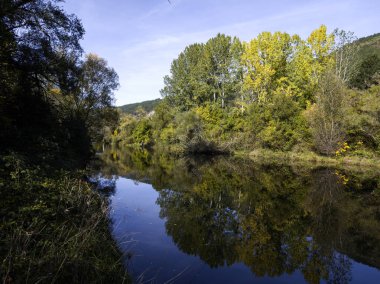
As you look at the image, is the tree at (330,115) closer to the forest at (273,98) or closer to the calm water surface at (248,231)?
the forest at (273,98)

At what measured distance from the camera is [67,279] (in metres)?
4.78

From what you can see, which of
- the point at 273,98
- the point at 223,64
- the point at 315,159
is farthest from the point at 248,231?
the point at 223,64

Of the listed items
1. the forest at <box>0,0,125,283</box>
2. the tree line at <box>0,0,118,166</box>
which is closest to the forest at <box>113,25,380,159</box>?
the forest at <box>0,0,125,283</box>

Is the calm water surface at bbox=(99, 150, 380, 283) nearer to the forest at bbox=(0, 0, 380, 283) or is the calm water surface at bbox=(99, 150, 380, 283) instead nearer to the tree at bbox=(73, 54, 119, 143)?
the forest at bbox=(0, 0, 380, 283)

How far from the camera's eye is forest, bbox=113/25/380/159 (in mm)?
31266

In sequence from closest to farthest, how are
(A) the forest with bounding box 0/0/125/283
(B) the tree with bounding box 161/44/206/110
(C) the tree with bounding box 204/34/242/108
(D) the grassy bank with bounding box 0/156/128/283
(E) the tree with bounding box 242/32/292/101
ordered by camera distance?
(D) the grassy bank with bounding box 0/156/128/283, (A) the forest with bounding box 0/0/125/283, (E) the tree with bounding box 242/32/292/101, (C) the tree with bounding box 204/34/242/108, (B) the tree with bounding box 161/44/206/110

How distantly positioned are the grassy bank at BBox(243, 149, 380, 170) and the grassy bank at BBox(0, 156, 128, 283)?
26.8 meters

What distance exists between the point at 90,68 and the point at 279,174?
83.6ft

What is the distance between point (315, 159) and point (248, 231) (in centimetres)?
2517

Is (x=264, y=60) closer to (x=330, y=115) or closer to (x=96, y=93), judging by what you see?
(x=330, y=115)

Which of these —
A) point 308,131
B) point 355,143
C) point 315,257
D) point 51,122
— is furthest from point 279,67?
point 315,257

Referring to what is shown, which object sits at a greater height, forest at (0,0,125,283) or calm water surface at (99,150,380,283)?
forest at (0,0,125,283)

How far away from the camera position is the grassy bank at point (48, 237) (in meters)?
4.39

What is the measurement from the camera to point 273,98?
1491 inches
